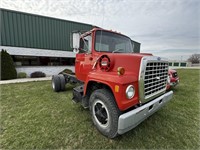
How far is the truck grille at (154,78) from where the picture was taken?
2086 millimetres

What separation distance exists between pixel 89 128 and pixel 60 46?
11.1 meters

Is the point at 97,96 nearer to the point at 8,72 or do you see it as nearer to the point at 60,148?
the point at 60,148

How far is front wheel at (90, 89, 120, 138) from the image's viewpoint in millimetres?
2002

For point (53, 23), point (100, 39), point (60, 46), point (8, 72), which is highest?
point (53, 23)

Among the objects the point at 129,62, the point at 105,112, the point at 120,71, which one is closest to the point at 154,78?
the point at 129,62

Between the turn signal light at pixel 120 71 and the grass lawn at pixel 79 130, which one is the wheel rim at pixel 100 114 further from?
the turn signal light at pixel 120 71

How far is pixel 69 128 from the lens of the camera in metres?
2.53

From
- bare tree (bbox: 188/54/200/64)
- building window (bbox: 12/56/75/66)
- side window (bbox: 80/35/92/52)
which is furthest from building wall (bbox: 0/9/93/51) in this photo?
bare tree (bbox: 188/54/200/64)

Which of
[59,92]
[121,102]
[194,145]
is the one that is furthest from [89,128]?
[59,92]

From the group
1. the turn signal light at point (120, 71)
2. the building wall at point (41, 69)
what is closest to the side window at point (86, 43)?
the turn signal light at point (120, 71)

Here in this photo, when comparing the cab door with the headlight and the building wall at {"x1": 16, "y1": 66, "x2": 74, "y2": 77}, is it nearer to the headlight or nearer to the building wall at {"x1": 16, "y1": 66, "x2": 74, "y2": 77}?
the headlight

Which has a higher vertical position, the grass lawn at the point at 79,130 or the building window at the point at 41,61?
the building window at the point at 41,61

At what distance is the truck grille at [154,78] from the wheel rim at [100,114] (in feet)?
2.95

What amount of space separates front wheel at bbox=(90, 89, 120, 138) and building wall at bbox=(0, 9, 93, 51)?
1076cm
